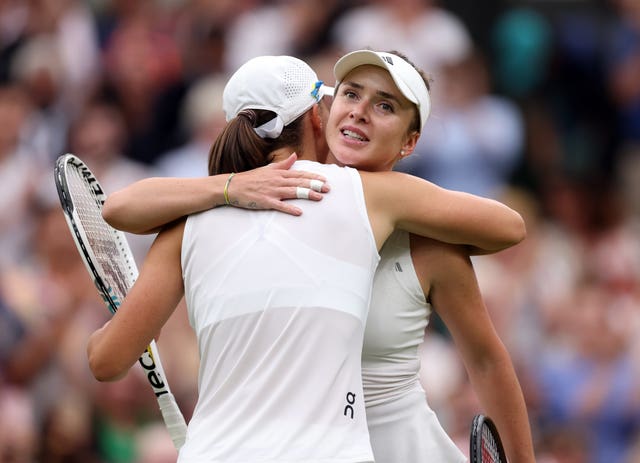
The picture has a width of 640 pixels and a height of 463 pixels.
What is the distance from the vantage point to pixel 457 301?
4.00 metres

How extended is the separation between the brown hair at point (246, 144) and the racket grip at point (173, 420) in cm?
77

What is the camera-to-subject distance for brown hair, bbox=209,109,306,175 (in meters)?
3.86

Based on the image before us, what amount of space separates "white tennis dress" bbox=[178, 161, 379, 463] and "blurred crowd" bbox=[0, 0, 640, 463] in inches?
131

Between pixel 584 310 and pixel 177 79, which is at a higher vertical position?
pixel 177 79

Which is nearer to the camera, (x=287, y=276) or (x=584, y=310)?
(x=287, y=276)

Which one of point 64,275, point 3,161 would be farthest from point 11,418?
point 3,161

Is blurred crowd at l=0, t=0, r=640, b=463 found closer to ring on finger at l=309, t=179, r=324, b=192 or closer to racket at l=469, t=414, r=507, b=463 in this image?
racket at l=469, t=414, r=507, b=463

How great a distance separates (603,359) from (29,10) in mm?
4610

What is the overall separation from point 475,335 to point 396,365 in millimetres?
277

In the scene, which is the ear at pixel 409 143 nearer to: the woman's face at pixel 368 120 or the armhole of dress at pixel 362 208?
the woman's face at pixel 368 120

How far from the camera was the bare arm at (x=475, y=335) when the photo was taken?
3945mm

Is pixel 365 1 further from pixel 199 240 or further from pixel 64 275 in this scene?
pixel 199 240

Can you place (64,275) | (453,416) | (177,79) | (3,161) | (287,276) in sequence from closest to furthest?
(287,276)
(453,416)
(64,275)
(3,161)
(177,79)

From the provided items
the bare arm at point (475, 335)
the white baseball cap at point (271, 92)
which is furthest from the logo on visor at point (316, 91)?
the bare arm at point (475, 335)
